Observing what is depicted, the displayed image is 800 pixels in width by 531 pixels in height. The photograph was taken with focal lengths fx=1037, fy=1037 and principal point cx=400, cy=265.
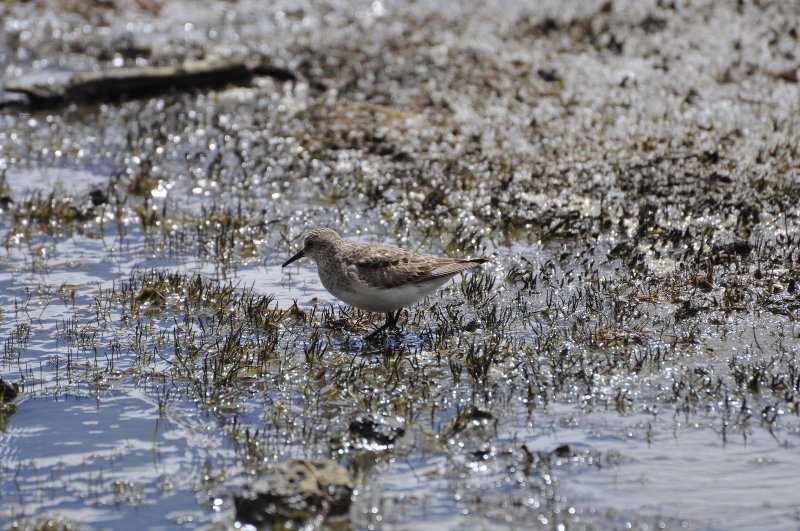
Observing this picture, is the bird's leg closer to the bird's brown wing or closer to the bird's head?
the bird's brown wing

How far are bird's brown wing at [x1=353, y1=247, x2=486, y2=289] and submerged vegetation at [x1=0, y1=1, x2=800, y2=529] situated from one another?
0.68 metres

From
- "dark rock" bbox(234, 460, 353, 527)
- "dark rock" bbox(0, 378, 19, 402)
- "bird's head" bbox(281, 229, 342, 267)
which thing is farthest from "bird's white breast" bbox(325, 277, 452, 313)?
"dark rock" bbox(0, 378, 19, 402)

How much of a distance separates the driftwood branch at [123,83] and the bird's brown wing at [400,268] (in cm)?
1088

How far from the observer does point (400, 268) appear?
1127cm

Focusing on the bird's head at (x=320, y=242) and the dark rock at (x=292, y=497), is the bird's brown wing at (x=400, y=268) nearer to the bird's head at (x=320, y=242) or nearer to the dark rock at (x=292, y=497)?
the bird's head at (x=320, y=242)

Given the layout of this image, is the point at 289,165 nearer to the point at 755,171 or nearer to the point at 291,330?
the point at 291,330

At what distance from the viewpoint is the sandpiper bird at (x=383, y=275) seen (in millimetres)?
11203

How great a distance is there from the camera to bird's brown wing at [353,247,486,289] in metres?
11.2

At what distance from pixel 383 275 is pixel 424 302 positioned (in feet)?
5.10

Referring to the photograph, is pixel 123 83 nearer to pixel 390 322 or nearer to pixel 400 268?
pixel 390 322

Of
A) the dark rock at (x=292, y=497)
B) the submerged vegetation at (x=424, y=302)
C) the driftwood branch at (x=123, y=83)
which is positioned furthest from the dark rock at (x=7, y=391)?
the driftwood branch at (x=123, y=83)

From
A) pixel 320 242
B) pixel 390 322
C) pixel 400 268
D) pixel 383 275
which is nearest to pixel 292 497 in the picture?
pixel 383 275

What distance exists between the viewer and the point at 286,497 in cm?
791

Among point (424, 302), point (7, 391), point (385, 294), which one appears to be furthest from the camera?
point (424, 302)
